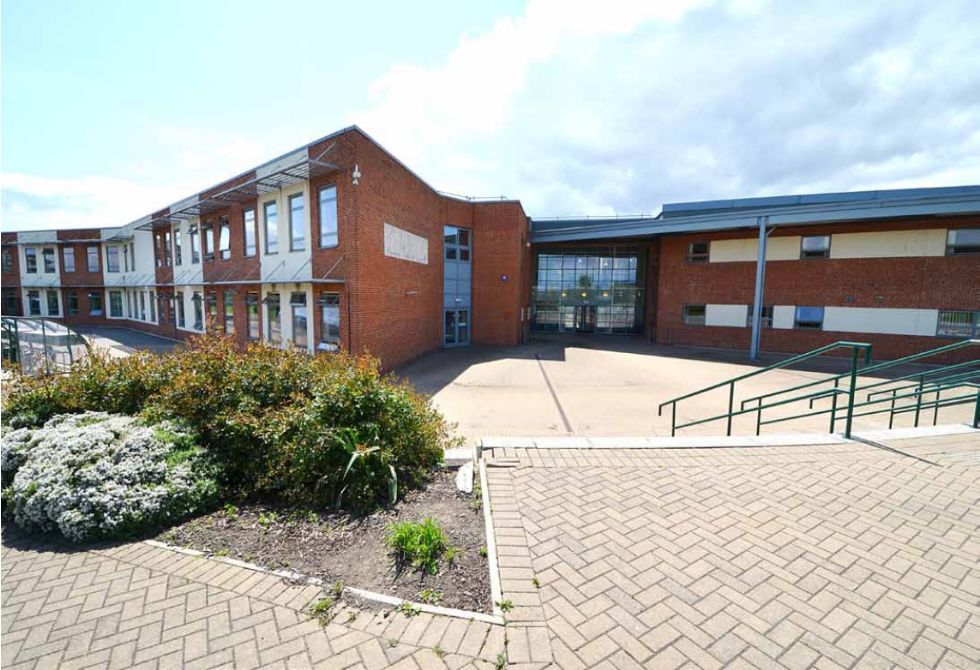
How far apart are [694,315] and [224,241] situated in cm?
2238

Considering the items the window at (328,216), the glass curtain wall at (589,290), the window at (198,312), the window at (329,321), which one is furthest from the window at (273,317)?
the glass curtain wall at (589,290)

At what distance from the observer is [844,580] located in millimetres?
2512

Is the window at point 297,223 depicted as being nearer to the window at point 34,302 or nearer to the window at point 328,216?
the window at point 328,216

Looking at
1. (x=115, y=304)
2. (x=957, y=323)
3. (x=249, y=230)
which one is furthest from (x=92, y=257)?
(x=957, y=323)

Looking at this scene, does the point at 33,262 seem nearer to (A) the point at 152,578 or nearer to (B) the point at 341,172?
(B) the point at 341,172

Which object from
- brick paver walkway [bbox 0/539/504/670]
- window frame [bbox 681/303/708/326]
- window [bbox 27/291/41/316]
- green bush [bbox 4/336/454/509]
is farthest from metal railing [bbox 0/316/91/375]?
window [bbox 27/291/41/316]

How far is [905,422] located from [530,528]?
10571mm

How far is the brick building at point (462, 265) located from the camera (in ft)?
40.5

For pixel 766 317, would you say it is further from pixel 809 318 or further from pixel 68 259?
pixel 68 259

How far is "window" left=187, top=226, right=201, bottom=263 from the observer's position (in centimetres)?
1823

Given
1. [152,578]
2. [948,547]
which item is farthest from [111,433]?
[948,547]

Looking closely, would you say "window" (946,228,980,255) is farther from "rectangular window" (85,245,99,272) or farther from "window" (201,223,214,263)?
"rectangular window" (85,245,99,272)

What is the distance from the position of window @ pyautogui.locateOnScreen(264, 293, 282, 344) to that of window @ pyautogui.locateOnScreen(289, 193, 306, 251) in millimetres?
2112

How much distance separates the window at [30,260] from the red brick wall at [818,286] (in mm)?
42986
